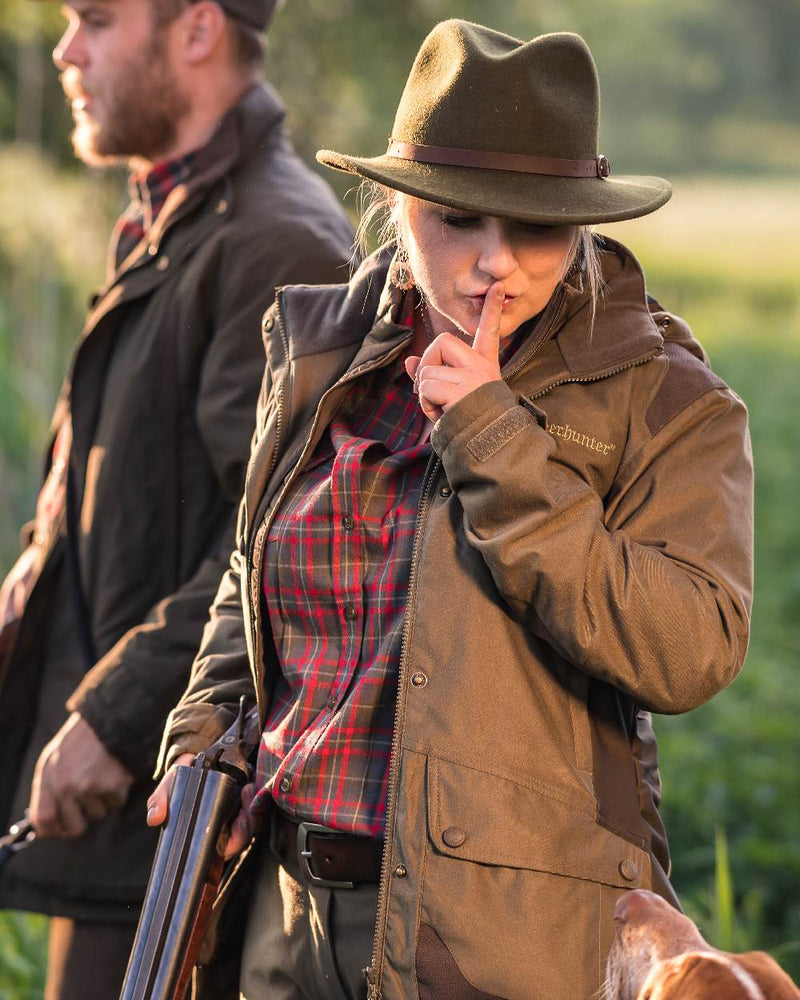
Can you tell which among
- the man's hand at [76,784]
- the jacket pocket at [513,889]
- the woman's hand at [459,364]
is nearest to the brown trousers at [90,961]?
the man's hand at [76,784]

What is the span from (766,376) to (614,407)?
14.6 m

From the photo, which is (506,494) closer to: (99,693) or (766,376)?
(99,693)

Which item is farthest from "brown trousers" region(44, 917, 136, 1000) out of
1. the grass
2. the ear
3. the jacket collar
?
the ear

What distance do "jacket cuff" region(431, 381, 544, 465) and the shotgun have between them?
2.46 ft

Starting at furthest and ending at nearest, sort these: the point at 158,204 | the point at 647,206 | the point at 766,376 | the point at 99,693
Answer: the point at 766,376
the point at 158,204
the point at 99,693
the point at 647,206

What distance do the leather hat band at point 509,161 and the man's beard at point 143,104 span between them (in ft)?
5.10

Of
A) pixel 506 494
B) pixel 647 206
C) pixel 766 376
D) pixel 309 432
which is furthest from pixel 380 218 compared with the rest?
pixel 766 376

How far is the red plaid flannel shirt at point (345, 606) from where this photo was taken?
87.7 inches

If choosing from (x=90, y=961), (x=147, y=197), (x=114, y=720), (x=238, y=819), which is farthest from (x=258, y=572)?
(x=147, y=197)

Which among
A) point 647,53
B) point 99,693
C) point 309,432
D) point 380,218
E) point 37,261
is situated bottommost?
point 647,53

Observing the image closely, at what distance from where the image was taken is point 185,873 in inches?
97.3

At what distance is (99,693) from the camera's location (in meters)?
A: 3.21

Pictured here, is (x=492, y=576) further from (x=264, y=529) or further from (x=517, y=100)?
(x=517, y=100)

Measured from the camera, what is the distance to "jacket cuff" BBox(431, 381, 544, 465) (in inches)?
80.7
